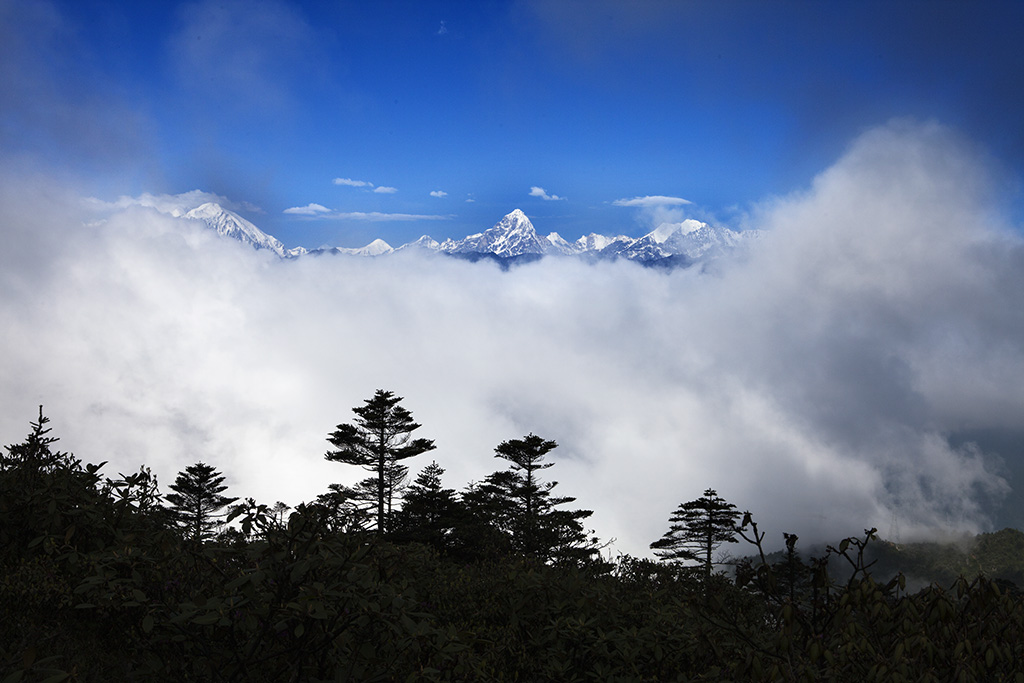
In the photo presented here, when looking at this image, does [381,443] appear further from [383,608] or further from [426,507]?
[383,608]

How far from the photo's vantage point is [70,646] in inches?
214

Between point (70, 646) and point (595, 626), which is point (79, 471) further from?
point (595, 626)

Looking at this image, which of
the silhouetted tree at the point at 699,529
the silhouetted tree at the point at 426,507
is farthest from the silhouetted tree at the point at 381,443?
the silhouetted tree at the point at 699,529

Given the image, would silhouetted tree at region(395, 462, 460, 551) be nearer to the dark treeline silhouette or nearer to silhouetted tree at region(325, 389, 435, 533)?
silhouetted tree at region(325, 389, 435, 533)

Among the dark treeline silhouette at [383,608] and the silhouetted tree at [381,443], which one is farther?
the silhouetted tree at [381,443]

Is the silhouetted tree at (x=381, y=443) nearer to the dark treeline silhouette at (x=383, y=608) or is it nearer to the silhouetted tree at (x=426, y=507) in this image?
the silhouetted tree at (x=426, y=507)

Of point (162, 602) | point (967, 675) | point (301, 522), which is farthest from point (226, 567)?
point (967, 675)

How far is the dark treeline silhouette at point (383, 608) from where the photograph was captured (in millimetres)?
4008

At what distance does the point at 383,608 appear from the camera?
14.2ft

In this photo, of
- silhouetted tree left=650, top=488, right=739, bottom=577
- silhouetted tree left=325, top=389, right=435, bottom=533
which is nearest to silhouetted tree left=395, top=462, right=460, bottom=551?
silhouetted tree left=325, top=389, right=435, bottom=533

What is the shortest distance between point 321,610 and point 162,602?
1683 mm

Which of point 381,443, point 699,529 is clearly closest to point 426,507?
point 381,443

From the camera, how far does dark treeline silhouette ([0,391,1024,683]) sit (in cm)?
401

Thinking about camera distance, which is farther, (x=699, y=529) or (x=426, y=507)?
(x=699, y=529)
